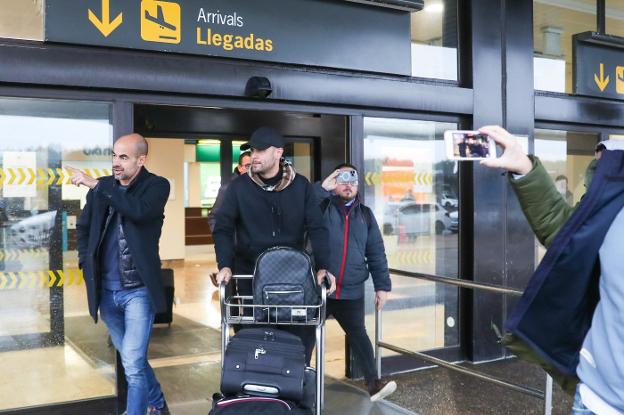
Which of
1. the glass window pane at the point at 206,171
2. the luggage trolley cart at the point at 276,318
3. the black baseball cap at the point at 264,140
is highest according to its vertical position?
the glass window pane at the point at 206,171

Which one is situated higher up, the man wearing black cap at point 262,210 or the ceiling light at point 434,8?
the ceiling light at point 434,8

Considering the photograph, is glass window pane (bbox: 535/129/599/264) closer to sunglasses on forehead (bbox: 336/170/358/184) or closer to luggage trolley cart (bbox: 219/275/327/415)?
sunglasses on forehead (bbox: 336/170/358/184)

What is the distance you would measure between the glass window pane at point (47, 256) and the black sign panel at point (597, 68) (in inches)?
174

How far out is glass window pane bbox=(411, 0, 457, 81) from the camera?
214 inches

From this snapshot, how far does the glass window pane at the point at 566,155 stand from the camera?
6281 mm

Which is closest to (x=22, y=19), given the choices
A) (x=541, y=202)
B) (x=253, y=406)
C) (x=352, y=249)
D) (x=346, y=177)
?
(x=346, y=177)

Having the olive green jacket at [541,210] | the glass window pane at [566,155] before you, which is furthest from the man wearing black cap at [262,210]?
the glass window pane at [566,155]

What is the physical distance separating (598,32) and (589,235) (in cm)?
531

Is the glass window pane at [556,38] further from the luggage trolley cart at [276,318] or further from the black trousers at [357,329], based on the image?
the luggage trolley cart at [276,318]

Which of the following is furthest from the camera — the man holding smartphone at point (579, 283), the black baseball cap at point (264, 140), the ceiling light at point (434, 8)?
the ceiling light at point (434, 8)

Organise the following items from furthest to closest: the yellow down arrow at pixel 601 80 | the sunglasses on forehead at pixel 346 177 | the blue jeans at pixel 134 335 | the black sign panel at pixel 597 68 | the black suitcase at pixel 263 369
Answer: the yellow down arrow at pixel 601 80
the black sign panel at pixel 597 68
the sunglasses on forehead at pixel 346 177
the blue jeans at pixel 134 335
the black suitcase at pixel 263 369

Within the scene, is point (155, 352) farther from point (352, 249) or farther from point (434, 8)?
point (434, 8)

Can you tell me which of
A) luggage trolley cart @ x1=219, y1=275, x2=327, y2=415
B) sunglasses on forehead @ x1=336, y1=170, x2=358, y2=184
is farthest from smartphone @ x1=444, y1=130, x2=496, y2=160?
sunglasses on forehead @ x1=336, y1=170, x2=358, y2=184

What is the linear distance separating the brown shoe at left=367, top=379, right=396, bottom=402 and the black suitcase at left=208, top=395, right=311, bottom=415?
1.79 m
